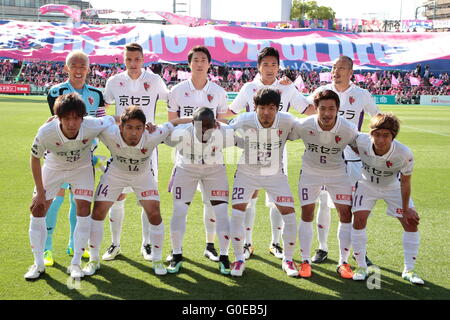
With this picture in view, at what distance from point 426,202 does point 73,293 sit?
592 centimetres

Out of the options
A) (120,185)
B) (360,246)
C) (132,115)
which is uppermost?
(132,115)

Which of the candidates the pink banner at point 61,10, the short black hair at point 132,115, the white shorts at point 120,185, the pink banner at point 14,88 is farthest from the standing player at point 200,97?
the pink banner at point 61,10

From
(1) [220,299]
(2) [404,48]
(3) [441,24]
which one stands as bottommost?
(1) [220,299]

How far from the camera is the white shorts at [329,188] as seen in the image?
16.4ft

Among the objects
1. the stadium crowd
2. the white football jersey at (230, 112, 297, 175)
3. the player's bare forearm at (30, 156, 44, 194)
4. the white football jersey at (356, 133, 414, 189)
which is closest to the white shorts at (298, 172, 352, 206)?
the white football jersey at (356, 133, 414, 189)

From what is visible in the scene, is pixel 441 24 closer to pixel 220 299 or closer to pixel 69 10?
pixel 69 10

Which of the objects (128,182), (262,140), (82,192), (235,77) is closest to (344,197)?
(262,140)

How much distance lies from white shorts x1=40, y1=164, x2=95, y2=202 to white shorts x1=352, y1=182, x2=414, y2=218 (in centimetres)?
275

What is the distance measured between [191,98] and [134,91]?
2.47 ft

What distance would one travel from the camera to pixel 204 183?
5.14m

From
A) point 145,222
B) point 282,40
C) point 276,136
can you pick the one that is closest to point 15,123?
point 145,222

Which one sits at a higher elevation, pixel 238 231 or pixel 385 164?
pixel 385 164

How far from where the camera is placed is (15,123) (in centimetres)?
1736

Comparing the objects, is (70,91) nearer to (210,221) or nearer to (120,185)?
(120,185)
